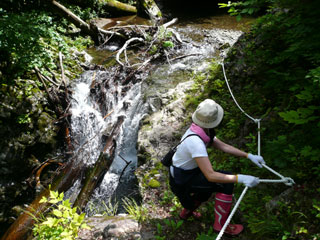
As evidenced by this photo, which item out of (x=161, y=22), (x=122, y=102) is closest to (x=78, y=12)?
(x=161, y=22)

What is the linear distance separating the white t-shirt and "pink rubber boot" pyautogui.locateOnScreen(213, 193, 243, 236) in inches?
20.2

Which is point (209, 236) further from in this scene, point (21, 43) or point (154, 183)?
point (21, 43)

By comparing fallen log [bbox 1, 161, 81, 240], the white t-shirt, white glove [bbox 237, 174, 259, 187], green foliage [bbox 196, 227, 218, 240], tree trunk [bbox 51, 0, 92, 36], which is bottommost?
fallen log [bbox 1, 161, 81, 240]

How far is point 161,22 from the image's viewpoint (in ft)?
42.4

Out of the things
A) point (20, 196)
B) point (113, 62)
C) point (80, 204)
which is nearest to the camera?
point (80, 204)

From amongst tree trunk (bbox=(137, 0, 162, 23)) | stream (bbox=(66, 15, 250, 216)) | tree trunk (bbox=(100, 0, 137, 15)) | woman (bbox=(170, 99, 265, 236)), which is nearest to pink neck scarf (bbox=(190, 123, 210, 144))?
woman (bbox=(170, 99, 265, 236))

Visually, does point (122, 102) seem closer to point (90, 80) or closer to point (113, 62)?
point (90, 80)

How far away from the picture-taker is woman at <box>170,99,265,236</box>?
2.62m

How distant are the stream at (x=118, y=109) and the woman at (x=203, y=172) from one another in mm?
2696

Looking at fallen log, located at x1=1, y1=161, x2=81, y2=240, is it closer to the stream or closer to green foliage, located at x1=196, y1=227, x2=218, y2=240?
A: the stream

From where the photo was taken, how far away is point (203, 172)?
2.62 meters

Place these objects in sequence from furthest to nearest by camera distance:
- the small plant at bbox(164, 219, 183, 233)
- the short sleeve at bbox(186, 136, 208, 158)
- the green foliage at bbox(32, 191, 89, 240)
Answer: the small plant at bbox(164, 219, 183, 233), the green foliage at bbox(32, 191, 89, 240), the short sleeve at bbox(186, 136, 208, 158)

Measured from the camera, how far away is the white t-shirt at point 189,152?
8.56ft

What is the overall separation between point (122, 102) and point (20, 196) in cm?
376
